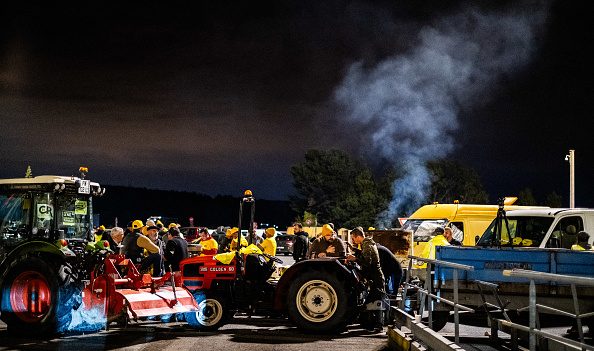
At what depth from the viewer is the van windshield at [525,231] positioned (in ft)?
45.3

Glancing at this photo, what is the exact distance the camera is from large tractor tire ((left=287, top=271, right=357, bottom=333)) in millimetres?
11875

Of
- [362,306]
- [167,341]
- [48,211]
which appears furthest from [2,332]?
[362,306]

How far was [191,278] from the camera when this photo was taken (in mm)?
12609

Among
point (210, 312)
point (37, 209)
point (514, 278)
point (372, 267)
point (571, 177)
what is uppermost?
point (571, 177)

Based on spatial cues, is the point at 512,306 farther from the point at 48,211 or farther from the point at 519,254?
the point at 48,211

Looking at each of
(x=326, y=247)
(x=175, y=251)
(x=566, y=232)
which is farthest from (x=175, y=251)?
(x=566, y=232)

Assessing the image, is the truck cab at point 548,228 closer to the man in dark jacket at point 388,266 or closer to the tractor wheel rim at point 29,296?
the man in dark jacket at point 388,266

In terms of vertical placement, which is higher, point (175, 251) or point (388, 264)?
point (175, 251)

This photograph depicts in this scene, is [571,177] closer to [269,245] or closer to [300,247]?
[300,247]

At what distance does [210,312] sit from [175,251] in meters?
2.14

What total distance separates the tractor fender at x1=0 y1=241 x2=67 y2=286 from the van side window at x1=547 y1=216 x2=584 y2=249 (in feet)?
28.8

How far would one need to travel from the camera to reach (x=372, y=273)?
12406 millimetres

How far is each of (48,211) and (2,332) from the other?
6.87 feet

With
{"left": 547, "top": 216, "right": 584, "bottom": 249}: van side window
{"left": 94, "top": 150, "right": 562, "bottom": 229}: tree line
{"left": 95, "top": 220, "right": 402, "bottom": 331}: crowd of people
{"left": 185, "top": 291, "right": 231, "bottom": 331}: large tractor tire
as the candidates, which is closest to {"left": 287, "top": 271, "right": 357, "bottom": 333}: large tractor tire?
{"left": 95, "top": 220, "right": 402, "bottom": 331}: crowd of people
